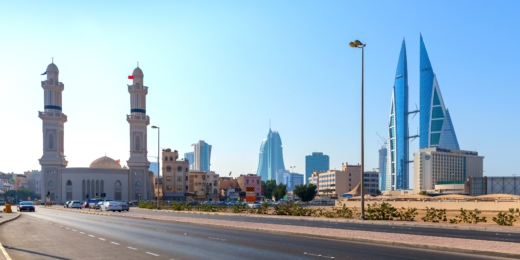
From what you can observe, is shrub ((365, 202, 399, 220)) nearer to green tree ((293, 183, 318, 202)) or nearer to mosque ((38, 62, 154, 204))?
mosque ((38, 62, 154, 204))

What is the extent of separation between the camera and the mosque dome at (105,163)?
139 metres

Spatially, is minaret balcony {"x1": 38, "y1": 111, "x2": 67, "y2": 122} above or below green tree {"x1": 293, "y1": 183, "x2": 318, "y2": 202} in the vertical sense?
above

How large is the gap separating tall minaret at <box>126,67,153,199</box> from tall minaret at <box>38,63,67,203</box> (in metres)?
16.3

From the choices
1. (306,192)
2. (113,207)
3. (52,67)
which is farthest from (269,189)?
(113,207)

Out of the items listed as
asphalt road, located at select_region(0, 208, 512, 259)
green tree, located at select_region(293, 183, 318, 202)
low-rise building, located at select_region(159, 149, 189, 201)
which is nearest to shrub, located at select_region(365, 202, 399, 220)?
asphalt road, located at select_region(0, 208, 512, 259)

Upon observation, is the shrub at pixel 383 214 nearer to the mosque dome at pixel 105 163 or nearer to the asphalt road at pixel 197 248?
the asphalt road at pixel 197 248

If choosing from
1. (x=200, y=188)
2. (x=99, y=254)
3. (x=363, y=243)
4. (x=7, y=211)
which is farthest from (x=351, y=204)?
(x=200, y=188)

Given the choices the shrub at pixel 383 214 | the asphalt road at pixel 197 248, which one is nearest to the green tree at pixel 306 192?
the shrub at pixel 383 214

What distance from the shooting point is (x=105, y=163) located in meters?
139

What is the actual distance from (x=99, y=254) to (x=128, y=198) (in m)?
120

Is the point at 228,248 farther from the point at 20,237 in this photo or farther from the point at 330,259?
the point at 20,237

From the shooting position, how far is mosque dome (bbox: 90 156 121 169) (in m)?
139

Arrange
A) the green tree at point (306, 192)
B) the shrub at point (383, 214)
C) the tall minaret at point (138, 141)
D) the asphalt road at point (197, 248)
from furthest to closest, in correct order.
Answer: the green tree at point (306, 192), the tall minaret at point (138, 141), the shrub at point (383, 214), the asphalt road at point (197, 248)

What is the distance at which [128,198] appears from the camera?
134 metres
